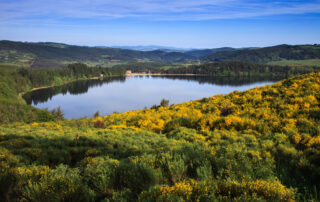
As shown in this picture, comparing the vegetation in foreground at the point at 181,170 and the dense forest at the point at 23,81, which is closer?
the vegetation in foreground at the point at 181,170

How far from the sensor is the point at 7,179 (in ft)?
14.2

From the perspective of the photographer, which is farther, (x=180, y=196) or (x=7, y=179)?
(x=7, y=179)

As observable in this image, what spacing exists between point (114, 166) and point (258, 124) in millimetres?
7195

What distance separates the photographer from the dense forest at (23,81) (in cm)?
6438

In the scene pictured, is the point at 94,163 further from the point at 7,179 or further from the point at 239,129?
the point at 239,129

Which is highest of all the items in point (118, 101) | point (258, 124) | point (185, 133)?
point (258, 124)

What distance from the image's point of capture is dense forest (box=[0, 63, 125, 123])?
211ft

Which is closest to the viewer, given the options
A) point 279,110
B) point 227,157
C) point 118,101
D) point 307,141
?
point 227,157

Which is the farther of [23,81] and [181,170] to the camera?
[23,81]

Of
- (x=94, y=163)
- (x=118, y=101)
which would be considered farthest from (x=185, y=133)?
(x=118, y=101)

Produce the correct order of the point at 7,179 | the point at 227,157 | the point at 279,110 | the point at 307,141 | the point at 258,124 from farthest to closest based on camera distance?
the point at 279,110 → the point at 258,124 → the point at 307,141 → the point at 227,157 → the point at 7,179

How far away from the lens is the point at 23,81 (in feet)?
429

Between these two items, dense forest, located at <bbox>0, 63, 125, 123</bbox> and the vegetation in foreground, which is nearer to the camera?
the vegetation in foreground

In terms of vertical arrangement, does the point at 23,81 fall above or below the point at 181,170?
below
